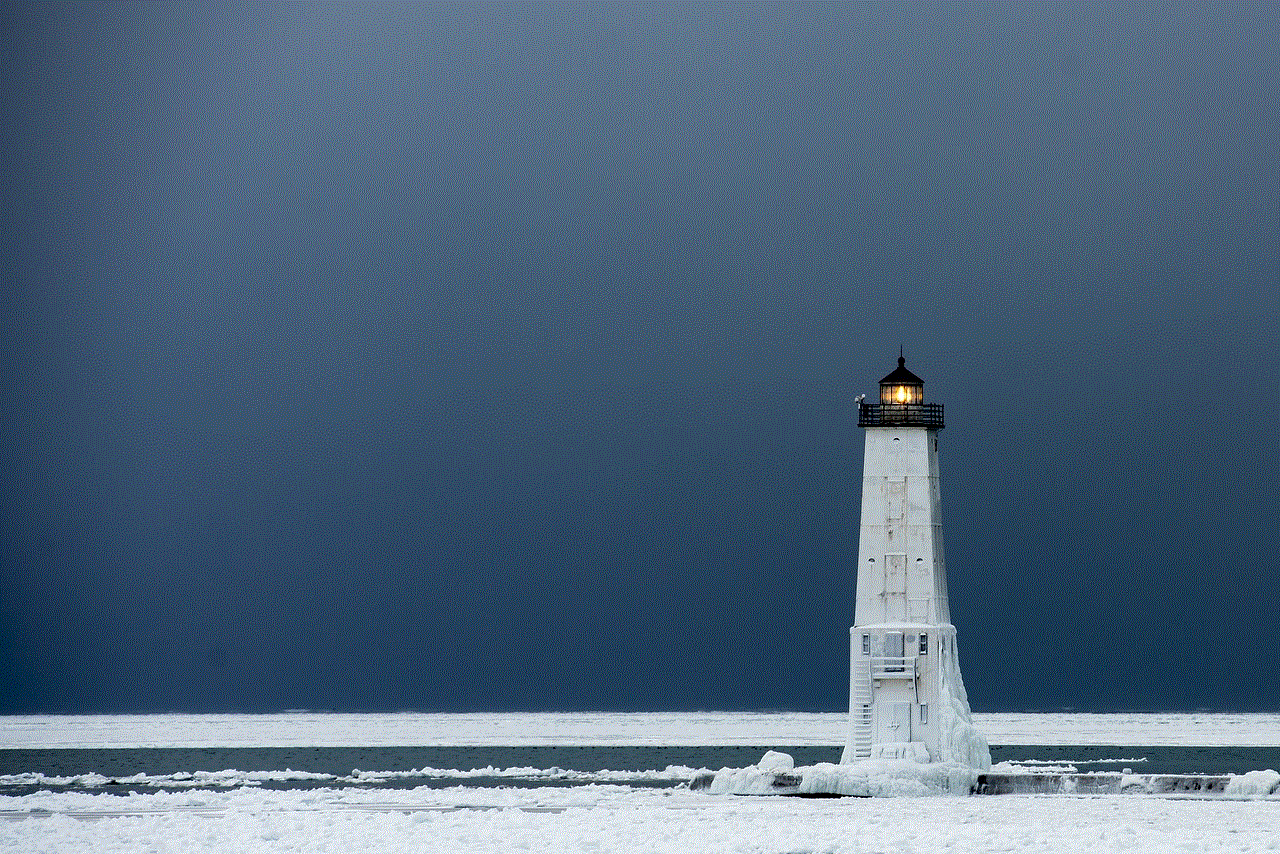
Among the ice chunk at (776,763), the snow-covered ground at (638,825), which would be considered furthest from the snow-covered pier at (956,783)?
the snow-covered ground at (638,825)

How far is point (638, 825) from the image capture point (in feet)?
120

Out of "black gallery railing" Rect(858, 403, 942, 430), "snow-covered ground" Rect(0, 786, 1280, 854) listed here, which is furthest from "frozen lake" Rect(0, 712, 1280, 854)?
"black gallery railing" Rect(858, 403, 942, 430)

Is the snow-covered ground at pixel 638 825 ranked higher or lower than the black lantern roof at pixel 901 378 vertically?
lower

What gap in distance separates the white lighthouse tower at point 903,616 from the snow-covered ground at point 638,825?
2.10 m

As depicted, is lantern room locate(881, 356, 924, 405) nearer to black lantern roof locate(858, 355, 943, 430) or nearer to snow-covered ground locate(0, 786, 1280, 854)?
black lantern roof locate(858, 355, 943, 430)

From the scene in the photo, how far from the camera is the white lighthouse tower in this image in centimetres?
4503

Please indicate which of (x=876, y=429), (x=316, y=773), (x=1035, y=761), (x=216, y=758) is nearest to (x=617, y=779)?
(x=316, y=773)

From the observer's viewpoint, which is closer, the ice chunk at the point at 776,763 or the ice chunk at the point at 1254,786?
the ice chunk at the point at 1254,786

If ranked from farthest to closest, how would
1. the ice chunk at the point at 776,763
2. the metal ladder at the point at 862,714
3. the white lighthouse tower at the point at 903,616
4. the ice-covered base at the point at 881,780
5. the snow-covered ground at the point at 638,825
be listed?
the ice chunk at the point at 776,763, the metal ladder at the point at 862,714, the white lighthouse tower at the point at 903,616, the ice-covered base at the point at 881,780, the snow-covered ground at the point at 638,825

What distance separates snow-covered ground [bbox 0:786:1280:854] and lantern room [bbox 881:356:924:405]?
8.68 m

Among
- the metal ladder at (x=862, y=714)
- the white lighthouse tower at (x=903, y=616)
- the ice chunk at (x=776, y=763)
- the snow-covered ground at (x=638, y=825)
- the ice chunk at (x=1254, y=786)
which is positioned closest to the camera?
the snow-covered ground at (x=638, y=825)

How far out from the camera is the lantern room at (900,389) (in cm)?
4600

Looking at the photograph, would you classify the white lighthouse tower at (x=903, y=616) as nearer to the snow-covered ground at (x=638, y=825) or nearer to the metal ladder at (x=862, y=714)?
the metal ladder at (x=862, y=714)

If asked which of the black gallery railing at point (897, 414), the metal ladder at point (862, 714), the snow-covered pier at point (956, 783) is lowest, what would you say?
the snow-covered pier at point (956, 783)
